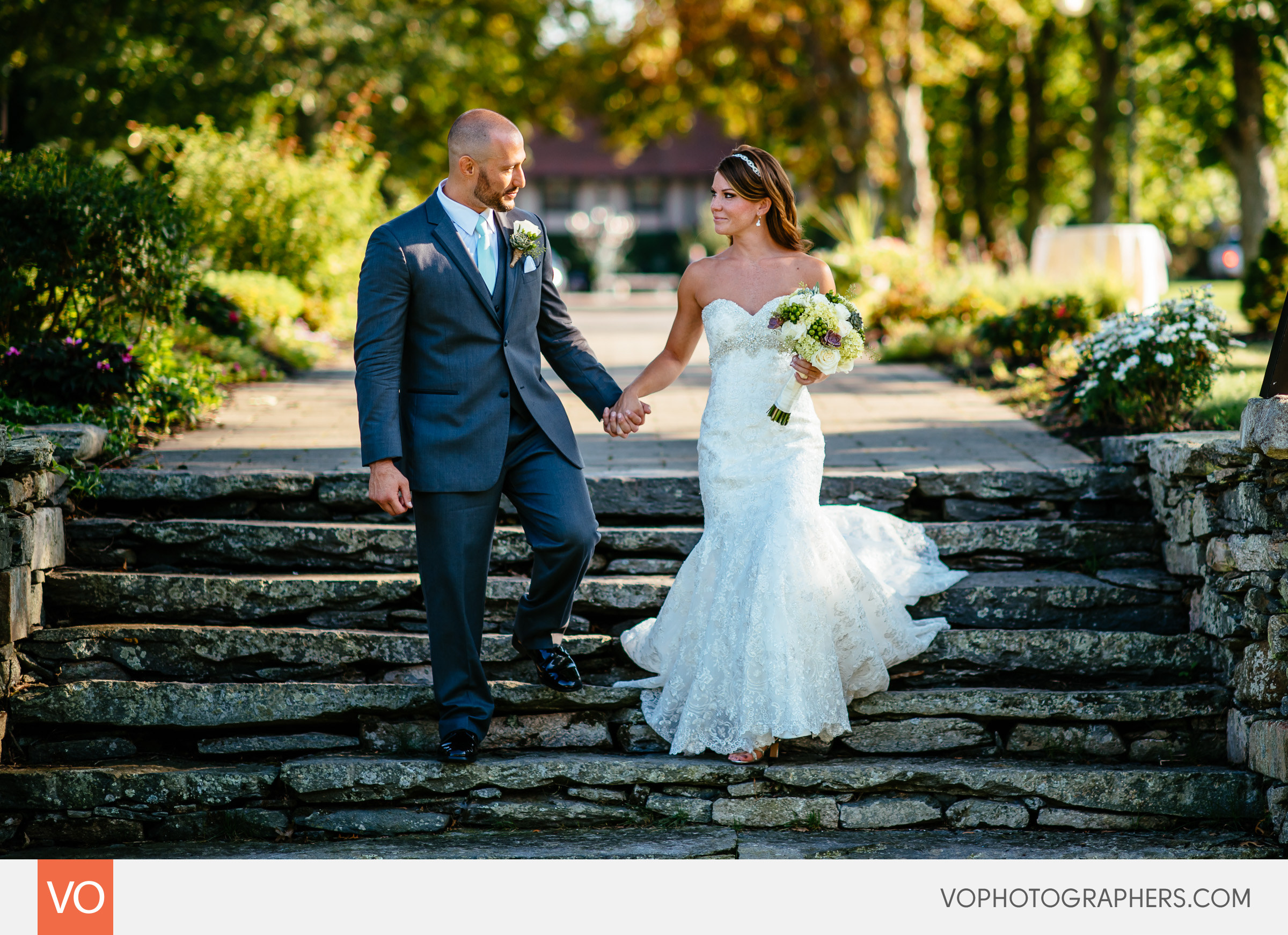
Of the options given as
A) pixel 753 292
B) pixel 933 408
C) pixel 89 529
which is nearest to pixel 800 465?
pixel 753 292

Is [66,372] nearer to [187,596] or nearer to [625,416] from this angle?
[187,596]

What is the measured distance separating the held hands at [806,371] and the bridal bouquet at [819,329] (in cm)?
2

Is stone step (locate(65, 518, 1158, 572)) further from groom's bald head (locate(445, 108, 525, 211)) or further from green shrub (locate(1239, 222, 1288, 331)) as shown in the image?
green shrub (locate(1239, 222, 1288, 331))

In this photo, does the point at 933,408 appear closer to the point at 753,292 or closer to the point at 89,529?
the point at 753,292

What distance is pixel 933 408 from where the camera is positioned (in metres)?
9.00

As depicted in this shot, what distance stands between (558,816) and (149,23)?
1658cm

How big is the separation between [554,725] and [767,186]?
7.70ft

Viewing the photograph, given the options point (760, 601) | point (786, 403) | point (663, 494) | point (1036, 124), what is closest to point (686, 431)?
point (663, 494)

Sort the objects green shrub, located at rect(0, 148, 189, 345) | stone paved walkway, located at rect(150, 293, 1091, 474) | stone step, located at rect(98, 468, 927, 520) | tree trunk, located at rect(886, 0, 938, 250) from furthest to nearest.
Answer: tree trunk, located at rect(886, 0, 938, 250) → green shrub, located at rect(0, 148, 189, 345) → stone paved walkway, located at rect(150, 293, 1091, 474) → stone step, located at rect(98, 468, 927, 520)

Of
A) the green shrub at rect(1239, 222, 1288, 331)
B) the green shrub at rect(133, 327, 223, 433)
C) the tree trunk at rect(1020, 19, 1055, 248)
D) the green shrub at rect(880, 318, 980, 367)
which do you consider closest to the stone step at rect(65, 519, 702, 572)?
the green shrub at rect(133, 327, 223, 433)

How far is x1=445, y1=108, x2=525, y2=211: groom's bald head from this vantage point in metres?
4.41

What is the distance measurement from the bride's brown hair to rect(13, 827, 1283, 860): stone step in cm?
239

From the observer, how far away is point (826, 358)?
4738 millimetres
